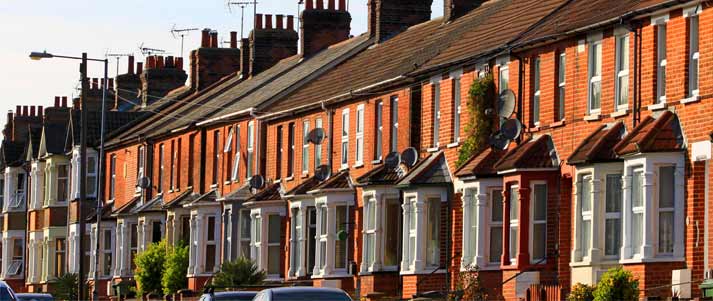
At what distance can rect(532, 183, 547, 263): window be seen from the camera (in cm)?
4281

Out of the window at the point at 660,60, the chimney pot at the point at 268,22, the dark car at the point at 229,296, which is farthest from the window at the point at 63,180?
the window at the point at 660,60

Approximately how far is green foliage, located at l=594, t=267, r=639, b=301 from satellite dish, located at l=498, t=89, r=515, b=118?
8568 mm

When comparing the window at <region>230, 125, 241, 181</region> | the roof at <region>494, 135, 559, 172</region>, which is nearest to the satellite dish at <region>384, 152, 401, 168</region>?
the roof at <region>494, 135, 559, 172</region>

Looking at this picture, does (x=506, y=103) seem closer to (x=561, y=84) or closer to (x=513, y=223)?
(x=561, y=84)

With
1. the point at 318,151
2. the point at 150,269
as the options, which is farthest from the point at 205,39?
the point at 318,151

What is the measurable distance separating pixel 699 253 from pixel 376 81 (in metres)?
19.4

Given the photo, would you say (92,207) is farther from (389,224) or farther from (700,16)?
(700,16)

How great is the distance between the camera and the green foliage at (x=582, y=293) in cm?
3759

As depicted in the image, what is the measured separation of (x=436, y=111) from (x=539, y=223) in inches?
315

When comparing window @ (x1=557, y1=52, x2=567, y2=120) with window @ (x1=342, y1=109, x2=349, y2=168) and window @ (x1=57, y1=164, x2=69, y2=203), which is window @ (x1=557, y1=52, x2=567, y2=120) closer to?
window @ (x1=342, y1=109, x2=349, y2=168)

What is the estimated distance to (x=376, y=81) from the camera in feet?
178

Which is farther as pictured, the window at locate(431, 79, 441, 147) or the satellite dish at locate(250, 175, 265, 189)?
the satellite dish at locate(250, 175, 265, 189)

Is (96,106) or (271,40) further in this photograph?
(96,106)

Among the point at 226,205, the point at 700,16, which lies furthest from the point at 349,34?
the point at 700,16
